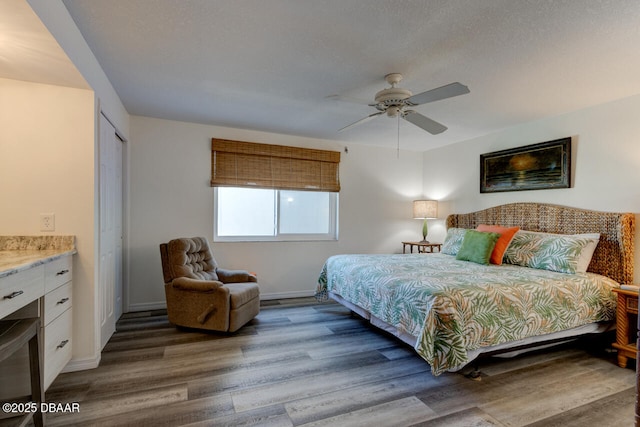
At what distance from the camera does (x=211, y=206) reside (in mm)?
4191

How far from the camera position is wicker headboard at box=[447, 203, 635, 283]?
294 cm

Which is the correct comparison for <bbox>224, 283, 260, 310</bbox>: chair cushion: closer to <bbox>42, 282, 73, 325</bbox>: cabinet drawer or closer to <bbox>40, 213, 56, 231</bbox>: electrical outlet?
<bbox>42, 282, 73, 325</bbox>: cabinet drawer

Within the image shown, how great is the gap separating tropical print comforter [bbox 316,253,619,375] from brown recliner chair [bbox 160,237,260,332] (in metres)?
1.14

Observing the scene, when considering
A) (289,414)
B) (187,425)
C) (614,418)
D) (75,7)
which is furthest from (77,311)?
(614,418)

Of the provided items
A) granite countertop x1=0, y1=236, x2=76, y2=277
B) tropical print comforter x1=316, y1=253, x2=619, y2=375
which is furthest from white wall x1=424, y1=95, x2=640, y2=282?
granite countertop x1=0, y1=236, x2=76, y2=277

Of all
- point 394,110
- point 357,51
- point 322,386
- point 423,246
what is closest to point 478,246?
point 423,246

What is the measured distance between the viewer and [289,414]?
6.19 feet

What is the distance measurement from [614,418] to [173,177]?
459cm

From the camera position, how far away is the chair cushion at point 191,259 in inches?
128

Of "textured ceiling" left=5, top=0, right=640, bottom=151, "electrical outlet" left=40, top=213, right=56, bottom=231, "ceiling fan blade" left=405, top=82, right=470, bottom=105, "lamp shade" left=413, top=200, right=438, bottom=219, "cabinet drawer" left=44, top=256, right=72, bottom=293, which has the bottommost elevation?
"cabinet drawer" left=44, top=256, right=72, bottom=293

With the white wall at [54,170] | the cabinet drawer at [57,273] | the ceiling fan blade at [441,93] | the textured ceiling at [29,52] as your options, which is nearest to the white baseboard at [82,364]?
the white wall at [54,170]

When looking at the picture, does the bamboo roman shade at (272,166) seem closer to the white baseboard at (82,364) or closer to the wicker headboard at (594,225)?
the white baseboard at (82,364)

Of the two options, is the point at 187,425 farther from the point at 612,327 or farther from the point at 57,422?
the point at 612,327

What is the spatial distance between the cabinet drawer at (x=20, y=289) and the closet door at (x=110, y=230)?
774 millimetres
